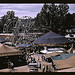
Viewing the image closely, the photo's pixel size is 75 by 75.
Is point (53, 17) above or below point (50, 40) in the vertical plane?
above

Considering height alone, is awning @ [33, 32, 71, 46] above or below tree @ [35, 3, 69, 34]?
below

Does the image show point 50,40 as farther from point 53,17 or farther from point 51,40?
point 53,17

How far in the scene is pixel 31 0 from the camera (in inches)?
43.9

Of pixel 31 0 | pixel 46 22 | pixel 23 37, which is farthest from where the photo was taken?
pixel 46 22

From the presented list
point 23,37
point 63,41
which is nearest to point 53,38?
point 63,41

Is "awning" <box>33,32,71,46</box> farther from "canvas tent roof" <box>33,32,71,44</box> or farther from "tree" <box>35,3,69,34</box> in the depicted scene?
"tree" <box>35,3,69,34</box>

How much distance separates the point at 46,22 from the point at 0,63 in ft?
78.9

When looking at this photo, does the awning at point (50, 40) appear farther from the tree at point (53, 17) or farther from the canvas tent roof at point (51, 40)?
the tree at point (53, 17)

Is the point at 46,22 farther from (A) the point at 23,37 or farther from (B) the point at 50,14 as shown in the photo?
(A) the point at 23,37

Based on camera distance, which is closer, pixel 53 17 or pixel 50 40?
pixel 50 40

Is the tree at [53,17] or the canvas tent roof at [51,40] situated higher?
the tree at [53,17]

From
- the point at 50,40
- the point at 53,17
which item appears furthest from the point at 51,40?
the point at 53,17

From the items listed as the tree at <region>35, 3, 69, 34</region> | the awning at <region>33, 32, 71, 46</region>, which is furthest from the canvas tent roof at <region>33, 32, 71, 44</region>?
the tree at <region>35, 3, 69, 34</region>

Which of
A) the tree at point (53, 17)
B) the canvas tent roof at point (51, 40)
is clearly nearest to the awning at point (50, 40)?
the canvas tent roof at point (51, 40)
